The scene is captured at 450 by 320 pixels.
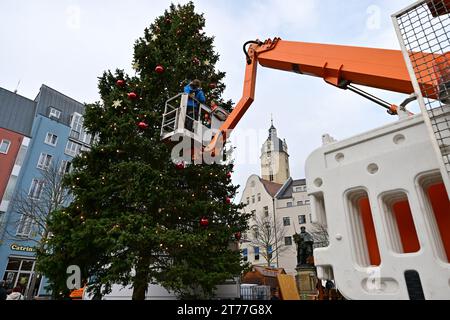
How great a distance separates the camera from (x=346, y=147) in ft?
7.70

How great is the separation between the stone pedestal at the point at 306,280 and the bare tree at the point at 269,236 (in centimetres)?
2157

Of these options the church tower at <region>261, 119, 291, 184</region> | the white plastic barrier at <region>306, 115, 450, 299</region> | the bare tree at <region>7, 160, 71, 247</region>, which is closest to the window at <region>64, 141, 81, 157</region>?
the bare tree at <region>7, 160, 71, 247</region>

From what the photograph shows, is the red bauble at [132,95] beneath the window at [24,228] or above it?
above

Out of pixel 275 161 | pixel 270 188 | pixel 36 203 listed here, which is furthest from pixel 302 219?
pixel 36 203

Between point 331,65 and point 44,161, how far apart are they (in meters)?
25.9

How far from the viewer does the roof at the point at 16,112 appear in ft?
75.9

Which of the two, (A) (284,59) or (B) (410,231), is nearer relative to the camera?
(B) (410,231)

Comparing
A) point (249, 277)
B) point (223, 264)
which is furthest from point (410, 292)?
point (249, 277)

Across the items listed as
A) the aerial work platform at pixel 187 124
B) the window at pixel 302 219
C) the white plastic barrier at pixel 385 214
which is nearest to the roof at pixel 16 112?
the aerial work platform at pixel 187 124

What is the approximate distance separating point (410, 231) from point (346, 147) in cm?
80

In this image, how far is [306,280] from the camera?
1036cm

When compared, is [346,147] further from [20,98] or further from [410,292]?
[20,98]

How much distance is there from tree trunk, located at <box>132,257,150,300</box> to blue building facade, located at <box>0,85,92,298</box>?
13.0m

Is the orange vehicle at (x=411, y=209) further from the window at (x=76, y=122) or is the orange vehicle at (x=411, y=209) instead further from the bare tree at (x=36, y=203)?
the window at (x=76, y=122)
